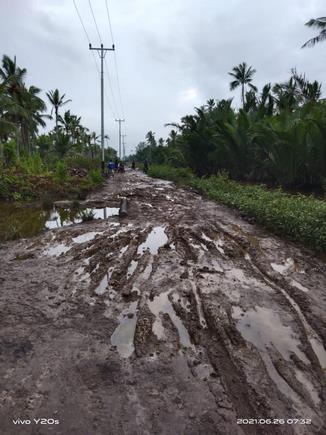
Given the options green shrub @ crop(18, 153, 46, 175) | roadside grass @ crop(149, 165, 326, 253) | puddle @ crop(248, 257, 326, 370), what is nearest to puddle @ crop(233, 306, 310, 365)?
puddle @ crop(248, 257, 326, 370)

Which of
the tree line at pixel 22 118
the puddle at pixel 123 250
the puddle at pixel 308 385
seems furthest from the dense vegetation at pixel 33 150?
the puddle at pixel 308 385

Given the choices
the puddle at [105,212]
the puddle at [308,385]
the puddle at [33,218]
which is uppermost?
the puddle at [308,385]

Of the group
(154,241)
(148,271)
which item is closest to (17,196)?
(154,241)

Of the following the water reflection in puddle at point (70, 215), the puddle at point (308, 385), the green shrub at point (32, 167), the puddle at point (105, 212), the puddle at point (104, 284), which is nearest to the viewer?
the puddle at point (308, 385)

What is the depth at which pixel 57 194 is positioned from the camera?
15.9 meters

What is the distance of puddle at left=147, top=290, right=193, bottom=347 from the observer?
137 inches

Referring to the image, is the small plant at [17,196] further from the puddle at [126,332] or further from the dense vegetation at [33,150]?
the puddle at [126,332]

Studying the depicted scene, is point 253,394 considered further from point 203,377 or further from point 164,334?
point 164,334

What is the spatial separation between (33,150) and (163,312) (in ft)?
147

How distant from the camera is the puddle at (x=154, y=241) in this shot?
6.74 meters

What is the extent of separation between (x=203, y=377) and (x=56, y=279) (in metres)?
3.10

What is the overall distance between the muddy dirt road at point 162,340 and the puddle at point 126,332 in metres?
0.01

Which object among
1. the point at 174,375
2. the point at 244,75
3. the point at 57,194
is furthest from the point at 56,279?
the point at 244,75

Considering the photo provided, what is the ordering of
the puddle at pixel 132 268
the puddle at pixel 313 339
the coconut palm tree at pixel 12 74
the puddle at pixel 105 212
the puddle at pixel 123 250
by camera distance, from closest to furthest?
the puddle at pixel 313 339 < the puddle at pixel 132 268 < the puddle at pixel 123 250 < the puddle at pixel 105 212 < the coconut palm tree at pixel 12 74
